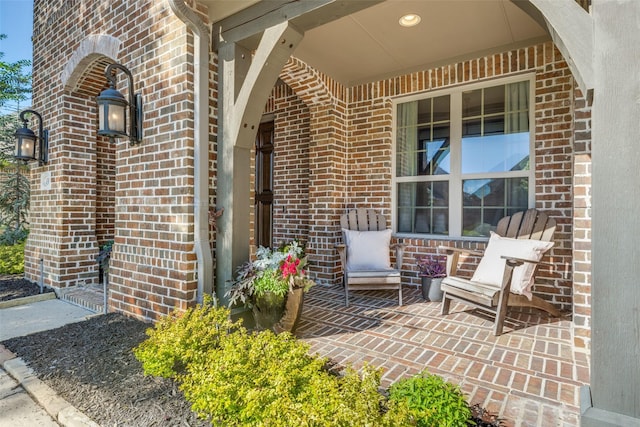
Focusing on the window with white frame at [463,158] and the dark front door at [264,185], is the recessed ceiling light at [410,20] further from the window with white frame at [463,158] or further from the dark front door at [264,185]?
the dark front door at [264,185]

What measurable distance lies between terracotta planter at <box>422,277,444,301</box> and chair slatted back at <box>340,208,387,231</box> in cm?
81

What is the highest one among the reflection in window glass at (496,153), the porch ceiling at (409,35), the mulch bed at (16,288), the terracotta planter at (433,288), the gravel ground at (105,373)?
the porch ceiling at (409,35)

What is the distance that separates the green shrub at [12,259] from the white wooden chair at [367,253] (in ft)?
15.1

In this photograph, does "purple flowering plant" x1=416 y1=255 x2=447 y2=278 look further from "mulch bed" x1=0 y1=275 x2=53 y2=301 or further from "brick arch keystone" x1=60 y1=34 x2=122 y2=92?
"mulch bed" x1=0 y1=275 x2=53 y2=301

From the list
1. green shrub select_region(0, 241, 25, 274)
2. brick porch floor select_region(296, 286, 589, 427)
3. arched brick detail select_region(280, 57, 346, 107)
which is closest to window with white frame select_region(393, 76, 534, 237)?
arched brick detail select_region(280, 57, 346, 107)

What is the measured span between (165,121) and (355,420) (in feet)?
8.34

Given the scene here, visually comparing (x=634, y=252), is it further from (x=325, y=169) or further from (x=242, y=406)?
(x=325, y=169)

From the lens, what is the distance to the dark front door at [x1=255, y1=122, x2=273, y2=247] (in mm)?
5186

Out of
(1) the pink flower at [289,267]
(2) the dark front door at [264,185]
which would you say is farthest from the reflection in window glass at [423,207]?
(1) the pink flower at [289,267]

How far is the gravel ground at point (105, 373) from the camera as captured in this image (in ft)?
5.32

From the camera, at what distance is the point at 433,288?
11.5 feet

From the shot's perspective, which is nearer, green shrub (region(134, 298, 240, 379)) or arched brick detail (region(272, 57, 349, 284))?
green shrub (region(134, 298, 240, 379))

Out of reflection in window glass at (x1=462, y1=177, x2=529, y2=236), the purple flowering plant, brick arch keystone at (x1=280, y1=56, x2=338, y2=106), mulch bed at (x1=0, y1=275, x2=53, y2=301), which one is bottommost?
mulch bed at (x1=0, y1=275, x2=53, y2=301)

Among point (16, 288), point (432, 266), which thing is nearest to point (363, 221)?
point (432, 266)
